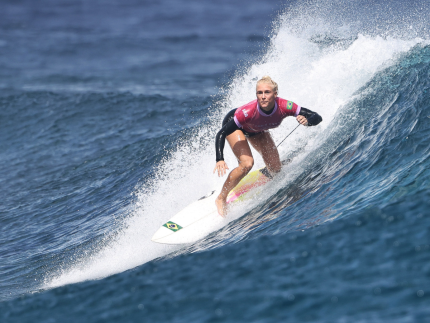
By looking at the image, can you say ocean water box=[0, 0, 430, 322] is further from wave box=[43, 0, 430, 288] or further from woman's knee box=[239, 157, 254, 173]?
woman's knee box=[239, 157, 254, 173]

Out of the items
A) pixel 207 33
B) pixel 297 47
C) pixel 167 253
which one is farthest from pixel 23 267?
pixel 207 33

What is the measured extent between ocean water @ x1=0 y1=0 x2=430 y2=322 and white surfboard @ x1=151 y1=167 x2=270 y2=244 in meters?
0.18

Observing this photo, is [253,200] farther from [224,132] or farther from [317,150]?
[317,150]

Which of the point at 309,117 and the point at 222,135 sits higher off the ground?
the point at 222,135

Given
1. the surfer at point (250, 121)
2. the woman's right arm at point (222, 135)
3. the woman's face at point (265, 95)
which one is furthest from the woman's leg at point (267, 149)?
the woman's face at point (265, 95)

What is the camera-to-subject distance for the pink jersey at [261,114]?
23.6ft

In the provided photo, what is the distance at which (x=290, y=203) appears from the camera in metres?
7.27

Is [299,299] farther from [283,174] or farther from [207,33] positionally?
[207,33]

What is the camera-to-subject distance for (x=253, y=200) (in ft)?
26.2

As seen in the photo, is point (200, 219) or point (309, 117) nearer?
point (309, 117)

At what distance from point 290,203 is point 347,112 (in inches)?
136

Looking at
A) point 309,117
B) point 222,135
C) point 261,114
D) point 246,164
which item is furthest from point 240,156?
point 309,117

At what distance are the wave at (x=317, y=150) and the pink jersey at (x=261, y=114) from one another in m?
1.21

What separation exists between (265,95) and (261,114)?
411mm
